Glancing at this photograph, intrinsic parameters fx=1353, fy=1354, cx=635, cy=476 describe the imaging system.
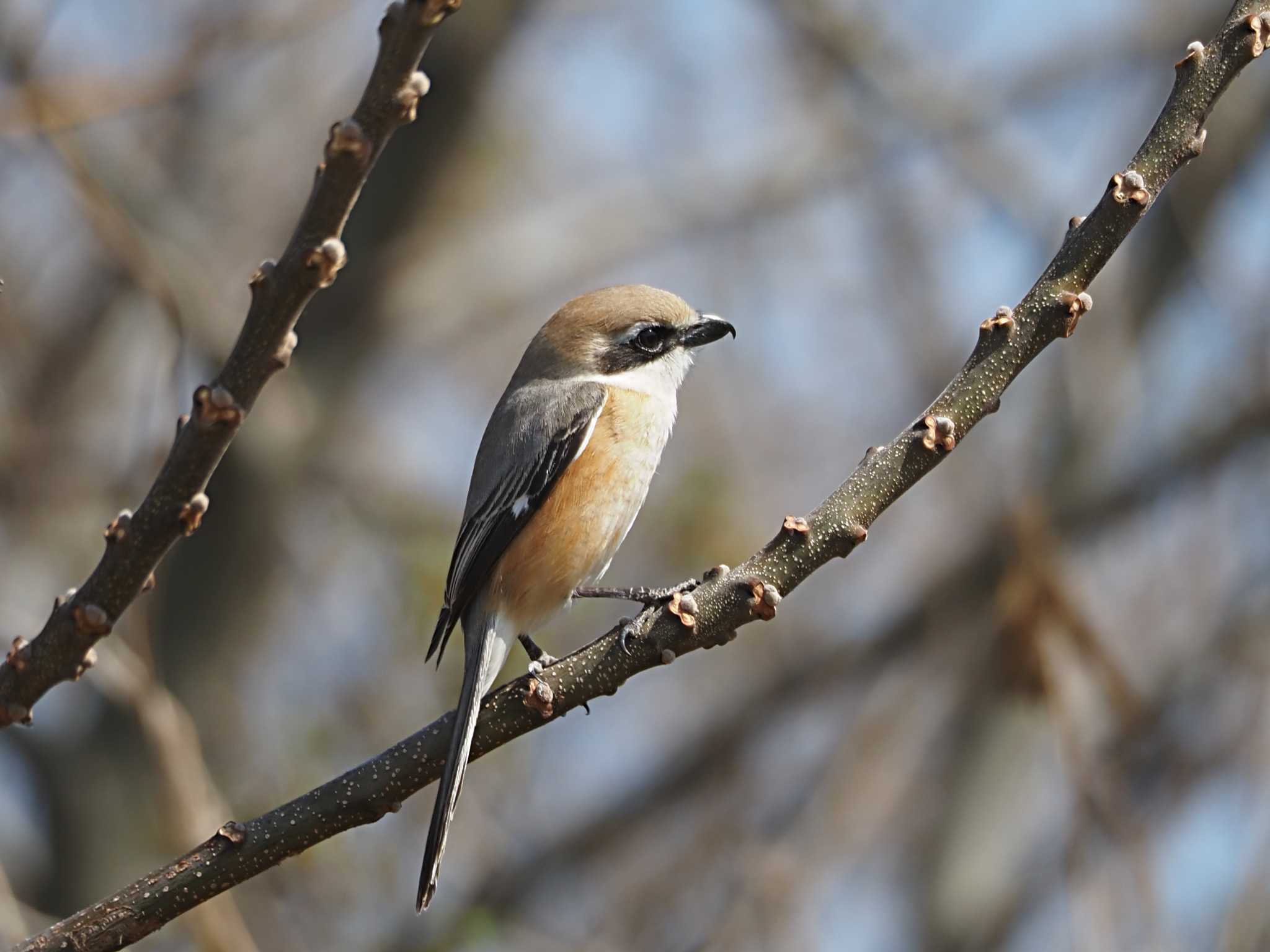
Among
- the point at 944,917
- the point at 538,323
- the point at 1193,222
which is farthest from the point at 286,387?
the point at 1193,222

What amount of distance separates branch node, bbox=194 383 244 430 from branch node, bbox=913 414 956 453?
114 centimetres

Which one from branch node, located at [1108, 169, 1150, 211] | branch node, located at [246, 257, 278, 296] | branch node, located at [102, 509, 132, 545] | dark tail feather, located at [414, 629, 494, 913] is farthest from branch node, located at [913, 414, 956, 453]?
branch node, located at [102, 509, 132, 545]

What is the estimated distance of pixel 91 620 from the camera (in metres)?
1.93

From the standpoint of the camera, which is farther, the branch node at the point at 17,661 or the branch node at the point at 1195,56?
the branch node at the point at 1195,56

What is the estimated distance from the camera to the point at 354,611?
24.3 ft

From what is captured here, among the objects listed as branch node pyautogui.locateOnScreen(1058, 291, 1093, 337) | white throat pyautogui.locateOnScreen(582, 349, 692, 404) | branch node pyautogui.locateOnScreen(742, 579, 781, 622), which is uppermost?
white throat pyautogui.locateOnScreen(582, 349, 692, 404)

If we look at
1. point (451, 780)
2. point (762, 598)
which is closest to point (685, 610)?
point (762, 598)

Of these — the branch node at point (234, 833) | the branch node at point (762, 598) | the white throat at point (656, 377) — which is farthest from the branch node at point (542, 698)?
the white throat at point (656, 377)

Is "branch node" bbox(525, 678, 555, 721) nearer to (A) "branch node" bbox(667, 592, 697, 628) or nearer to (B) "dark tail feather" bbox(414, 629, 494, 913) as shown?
(B) "dark tail feather" bbox(414, 629, 494, 913)

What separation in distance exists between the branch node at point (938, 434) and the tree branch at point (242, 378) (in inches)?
41.0

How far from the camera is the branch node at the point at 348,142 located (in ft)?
5.43

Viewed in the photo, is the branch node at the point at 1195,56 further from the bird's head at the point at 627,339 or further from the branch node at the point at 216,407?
the bird's head at the point at 627,339

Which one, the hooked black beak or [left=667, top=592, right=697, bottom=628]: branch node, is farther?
the hooked black beak

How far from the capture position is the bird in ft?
13.0
